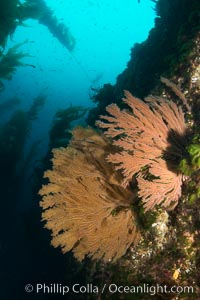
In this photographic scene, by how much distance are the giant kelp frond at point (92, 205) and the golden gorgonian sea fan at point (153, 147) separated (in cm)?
35

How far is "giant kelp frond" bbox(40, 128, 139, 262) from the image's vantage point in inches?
128

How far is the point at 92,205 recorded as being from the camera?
10.6 feet

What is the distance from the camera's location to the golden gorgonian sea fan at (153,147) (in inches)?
112

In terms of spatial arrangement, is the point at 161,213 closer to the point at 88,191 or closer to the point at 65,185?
the point at 88,191

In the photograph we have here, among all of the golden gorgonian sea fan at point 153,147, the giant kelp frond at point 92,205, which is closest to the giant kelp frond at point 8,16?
the giant kelp frond at point 92,205

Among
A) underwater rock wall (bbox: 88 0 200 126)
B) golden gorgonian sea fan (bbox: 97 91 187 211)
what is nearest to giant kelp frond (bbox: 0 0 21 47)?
underwater rock wall (bbox: 88 0 200 126)

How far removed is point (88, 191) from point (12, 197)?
8874mm

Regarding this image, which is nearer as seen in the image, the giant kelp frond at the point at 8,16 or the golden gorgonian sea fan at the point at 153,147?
the golden gorgonian sea fan at the point at 153,147

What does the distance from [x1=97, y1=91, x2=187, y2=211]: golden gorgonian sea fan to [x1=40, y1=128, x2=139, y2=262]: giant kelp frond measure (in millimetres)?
351

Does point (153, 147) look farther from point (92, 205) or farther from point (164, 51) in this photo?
point (164, 51)

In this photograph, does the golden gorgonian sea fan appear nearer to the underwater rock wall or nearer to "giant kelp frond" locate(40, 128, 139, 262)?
"giant kelp frond" locate(40, 128, 139, 262)

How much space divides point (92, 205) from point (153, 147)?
0.94 meters

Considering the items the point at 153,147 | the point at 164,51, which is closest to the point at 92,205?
the point at 153,147

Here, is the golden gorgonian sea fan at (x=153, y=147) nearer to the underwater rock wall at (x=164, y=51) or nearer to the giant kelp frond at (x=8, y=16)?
the underwater rock wall at (x=164, y=51)
